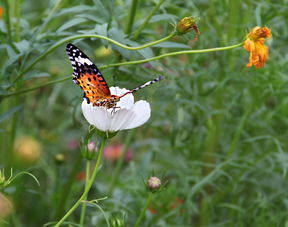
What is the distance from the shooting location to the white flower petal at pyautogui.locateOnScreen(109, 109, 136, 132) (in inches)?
29.2

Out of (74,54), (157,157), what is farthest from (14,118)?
(157,157)

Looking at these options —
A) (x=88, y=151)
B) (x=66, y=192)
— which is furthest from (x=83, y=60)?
(x=66, y=192)

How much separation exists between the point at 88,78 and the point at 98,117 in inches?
2.3

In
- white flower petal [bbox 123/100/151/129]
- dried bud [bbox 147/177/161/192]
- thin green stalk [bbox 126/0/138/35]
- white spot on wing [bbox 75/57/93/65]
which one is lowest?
dried bud [bbox 147/177/161/192]

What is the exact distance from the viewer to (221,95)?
123cm

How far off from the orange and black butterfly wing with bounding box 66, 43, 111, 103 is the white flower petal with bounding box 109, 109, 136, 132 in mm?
36

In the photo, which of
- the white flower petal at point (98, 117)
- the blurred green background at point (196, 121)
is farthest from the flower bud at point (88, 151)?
the blurred green background at point (196, 121)

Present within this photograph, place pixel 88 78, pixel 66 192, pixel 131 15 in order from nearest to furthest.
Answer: pixel 88 78, pixel 131 15, pixel 66 192

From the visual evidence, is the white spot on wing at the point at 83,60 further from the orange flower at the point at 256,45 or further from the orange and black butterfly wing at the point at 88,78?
the orange flower at the point at 256,45

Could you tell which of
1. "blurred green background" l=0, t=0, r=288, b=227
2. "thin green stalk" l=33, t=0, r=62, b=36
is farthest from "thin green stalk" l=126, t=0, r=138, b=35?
"thin green stalk" l=33, t=0, r=62, b=36

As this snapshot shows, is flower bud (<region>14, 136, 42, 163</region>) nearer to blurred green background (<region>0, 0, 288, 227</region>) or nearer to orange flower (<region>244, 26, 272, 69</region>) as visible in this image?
blurred green background (<region>0, 0, 288, 227</region>)

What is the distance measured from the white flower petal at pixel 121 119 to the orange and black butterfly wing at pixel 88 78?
0.12 feet

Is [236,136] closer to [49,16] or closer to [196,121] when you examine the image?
[196,121]

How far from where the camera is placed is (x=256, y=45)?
781 millimetres
